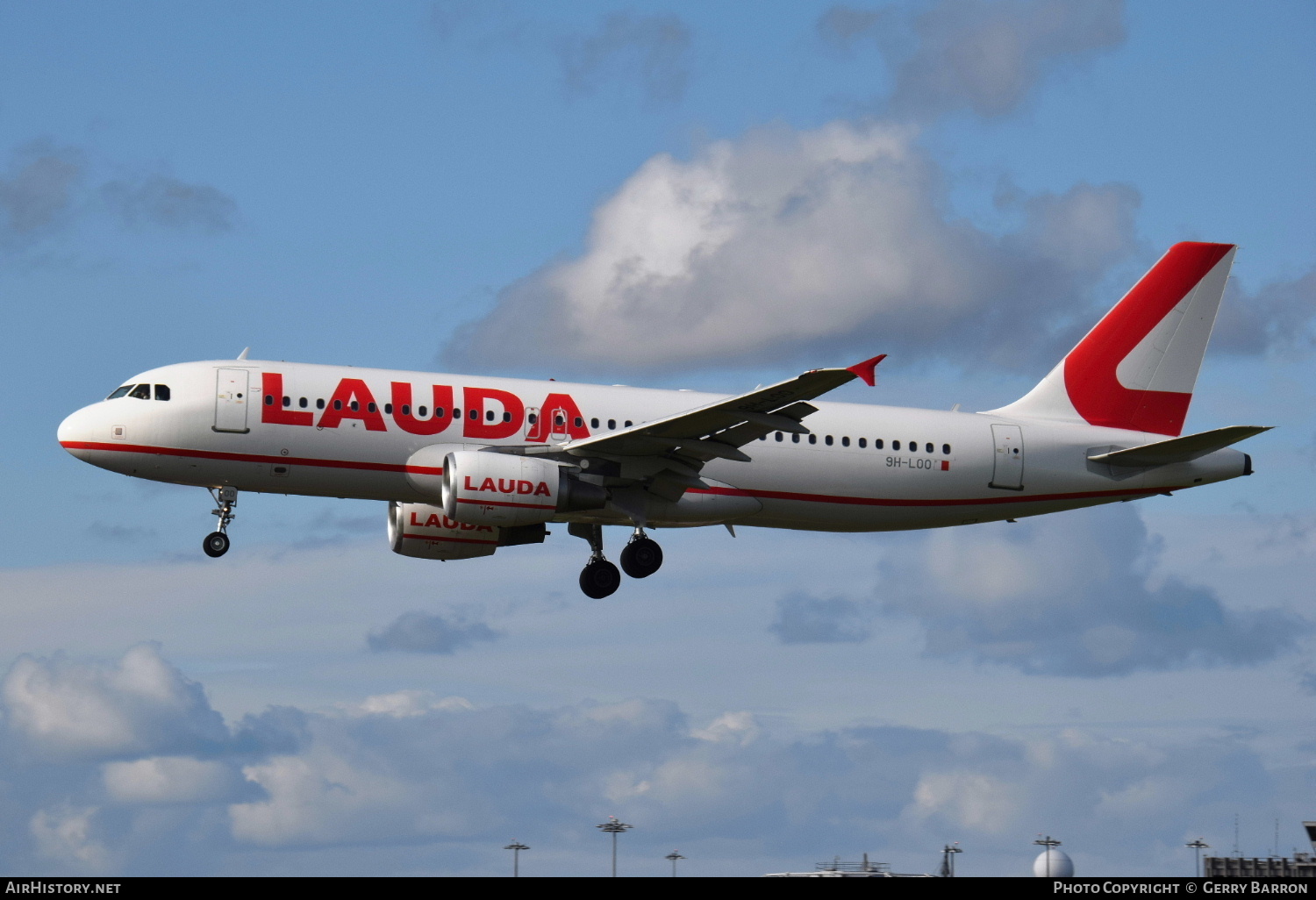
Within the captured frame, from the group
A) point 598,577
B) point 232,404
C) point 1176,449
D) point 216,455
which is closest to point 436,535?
point 598,577

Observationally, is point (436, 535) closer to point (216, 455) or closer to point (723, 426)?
point (216, 455)

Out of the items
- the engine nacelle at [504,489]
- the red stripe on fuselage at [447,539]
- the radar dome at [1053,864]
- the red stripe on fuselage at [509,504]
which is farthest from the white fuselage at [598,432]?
the radar dome at [1053,864]

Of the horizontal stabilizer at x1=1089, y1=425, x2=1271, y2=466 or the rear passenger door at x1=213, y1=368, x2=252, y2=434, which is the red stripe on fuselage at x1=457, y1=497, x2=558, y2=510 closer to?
the rear passenger door at x1=213, y1=368, x2=252, y2=434

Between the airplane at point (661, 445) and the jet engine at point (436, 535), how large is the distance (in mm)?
60

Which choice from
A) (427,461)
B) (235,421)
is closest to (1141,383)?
(427,461)

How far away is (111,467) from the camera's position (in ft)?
139

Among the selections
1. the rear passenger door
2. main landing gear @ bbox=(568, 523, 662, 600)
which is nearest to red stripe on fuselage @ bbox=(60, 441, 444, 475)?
Answer: the rear passenger door

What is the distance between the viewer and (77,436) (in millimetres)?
42312

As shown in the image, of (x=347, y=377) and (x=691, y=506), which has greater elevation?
(x=347, y=377)

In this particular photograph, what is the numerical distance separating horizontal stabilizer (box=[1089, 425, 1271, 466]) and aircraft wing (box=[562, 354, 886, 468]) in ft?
36.3

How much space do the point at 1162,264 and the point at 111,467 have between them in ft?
100

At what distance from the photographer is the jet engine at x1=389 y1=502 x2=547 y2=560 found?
47.7 meters
